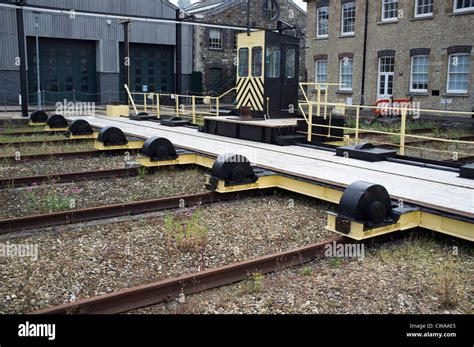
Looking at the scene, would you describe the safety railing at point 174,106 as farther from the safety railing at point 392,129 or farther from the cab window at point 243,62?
the safety railing at point 392,129

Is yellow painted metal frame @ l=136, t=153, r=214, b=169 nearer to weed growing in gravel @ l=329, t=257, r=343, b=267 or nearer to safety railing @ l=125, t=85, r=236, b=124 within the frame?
safety railing @ l=125, t=85, r=236, b=124

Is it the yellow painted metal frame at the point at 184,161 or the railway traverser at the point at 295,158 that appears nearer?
the railway traverser at the point at 295,158

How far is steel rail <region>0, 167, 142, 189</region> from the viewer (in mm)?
9492

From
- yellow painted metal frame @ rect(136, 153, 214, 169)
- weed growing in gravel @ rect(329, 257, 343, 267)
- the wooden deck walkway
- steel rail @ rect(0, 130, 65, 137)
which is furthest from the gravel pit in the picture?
weed growing in gravel @ rect(329, 257, 343, 267)

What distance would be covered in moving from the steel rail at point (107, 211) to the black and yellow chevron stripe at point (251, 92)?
5.80m

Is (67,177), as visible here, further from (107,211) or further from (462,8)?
(462,8)

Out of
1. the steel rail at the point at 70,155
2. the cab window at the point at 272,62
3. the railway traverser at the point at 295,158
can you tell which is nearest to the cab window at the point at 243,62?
the railway traverser at the point at 295,158

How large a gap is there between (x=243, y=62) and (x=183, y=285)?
1079 centimetres

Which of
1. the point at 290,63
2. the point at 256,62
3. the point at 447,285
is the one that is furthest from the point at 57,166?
the point at 447,285

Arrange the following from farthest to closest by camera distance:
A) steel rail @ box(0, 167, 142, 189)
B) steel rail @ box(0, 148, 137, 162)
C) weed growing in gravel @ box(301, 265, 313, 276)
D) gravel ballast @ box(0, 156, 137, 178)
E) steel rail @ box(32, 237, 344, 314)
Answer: steel rail @ box(0, 148, 137, 162) < gravel ballast @ box(0, 156, 137, 178) < steel rail @ box(0, 167, 142, 189) < weed growing in gravel @ box(301, 265, 313, 276) < steel rail @ box(32, 237, 344, 314)

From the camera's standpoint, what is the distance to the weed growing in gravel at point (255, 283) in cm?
519

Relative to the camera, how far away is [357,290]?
5.25 meters

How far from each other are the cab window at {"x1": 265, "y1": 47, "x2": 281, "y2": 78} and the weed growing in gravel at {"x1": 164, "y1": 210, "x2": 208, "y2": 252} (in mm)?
7839

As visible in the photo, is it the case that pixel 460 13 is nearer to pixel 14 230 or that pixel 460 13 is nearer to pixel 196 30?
pixel 196 30
